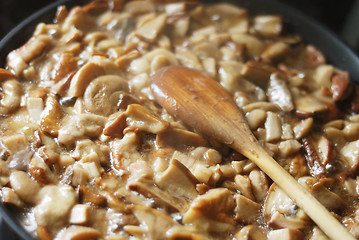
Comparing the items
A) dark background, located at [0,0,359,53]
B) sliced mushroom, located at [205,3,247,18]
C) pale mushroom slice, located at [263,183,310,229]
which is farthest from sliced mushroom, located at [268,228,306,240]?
dark background, located at [0,0,359,53]

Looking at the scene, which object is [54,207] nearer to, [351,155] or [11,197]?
[11,197]

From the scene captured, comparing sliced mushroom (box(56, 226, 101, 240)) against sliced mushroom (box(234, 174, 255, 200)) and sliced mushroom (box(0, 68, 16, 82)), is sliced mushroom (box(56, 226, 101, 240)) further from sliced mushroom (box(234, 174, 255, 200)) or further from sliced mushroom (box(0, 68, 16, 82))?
sliced mushroom (box(0, 68, 16, 82))

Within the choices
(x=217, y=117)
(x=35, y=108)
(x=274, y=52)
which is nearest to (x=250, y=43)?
(x=274, y=52)

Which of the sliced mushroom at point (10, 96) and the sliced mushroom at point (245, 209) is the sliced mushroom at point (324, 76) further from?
the sliced mushroom at point (10, 96)

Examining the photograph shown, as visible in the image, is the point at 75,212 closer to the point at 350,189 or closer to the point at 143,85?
the point at 143,85

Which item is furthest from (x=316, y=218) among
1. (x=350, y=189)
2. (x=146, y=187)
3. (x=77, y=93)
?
(x=77, y=93)
